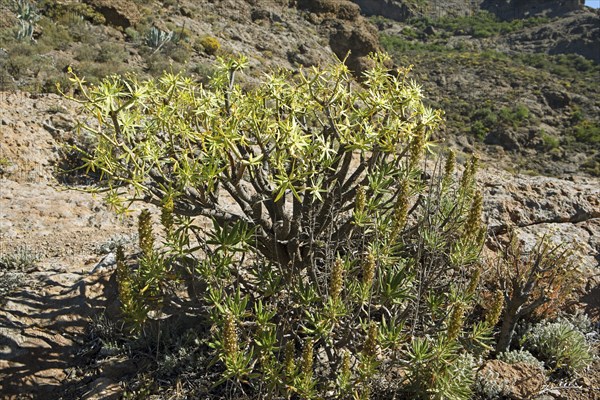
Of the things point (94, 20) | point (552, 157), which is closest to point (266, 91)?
point (94, 20)

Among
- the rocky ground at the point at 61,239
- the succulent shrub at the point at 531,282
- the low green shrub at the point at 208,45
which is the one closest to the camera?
the rocky ground at the point at 61,239

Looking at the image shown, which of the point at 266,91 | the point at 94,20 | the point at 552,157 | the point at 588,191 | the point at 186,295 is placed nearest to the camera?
the point at 266,91

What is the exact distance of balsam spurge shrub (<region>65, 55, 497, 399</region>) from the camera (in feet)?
7.28

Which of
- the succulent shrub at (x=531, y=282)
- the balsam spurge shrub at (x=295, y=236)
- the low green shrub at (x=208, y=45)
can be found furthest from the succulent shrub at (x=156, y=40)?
the succulent shrub at (x=531, y=282)

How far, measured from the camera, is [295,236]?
2.87 m

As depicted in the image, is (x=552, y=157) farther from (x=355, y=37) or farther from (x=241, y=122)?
(x=241, y=122)

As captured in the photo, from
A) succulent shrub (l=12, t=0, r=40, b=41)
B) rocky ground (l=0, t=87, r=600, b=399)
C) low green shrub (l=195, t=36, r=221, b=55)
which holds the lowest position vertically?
rocky ground (l=0, t=87, r=600, b=399)

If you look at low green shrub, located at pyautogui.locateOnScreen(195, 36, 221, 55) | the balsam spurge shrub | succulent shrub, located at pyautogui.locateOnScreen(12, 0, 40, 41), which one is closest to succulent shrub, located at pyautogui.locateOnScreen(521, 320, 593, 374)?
the balsam spurge shrub

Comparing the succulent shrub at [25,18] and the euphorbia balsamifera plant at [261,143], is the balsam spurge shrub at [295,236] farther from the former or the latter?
the succulent shrub at [25,18]

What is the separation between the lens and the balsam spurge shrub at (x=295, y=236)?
2219 mm

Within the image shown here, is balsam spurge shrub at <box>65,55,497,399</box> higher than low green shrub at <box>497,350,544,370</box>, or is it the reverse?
balsam spurge shrub at <box>65,55,497,399</box>

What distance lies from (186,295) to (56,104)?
5.01 metres

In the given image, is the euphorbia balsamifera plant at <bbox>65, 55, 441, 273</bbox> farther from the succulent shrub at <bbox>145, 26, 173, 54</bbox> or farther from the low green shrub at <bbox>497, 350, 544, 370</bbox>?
the succulent shrub at <bbox>145, 26, 173, 54</bbox>

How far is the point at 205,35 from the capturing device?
17.8 m
